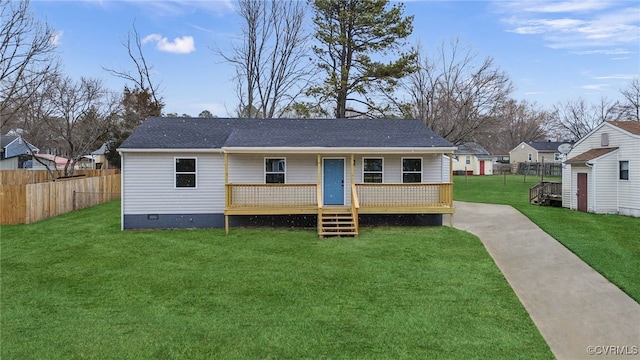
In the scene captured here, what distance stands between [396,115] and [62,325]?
71.8 ft

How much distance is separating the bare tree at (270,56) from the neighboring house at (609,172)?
60.0ft

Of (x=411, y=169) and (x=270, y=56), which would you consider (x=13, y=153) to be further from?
(x=411, y=169)

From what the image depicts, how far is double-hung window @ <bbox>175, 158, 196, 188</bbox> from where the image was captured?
13.7 meters

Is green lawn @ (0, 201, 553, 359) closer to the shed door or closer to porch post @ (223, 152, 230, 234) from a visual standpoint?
porch post @ (223, 152, 230, 234)

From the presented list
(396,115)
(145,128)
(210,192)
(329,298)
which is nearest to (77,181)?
(145,128)

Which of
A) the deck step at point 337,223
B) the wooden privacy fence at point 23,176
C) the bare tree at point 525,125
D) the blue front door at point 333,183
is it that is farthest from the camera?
the bare tree at point 525,125

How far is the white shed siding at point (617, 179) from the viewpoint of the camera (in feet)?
49.9

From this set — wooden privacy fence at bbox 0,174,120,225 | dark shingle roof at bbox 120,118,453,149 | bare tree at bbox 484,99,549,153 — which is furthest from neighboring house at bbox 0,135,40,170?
bare tree at bbox 484,99,549,153

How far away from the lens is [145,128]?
14.8 meters

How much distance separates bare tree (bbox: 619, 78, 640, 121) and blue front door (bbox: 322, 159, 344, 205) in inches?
1637

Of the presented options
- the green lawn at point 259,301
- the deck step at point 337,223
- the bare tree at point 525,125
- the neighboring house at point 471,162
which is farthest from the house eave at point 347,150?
the bare tree at point 525,125

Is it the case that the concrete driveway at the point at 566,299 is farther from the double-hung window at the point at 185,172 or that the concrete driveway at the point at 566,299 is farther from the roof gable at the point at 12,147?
the roof gable at the point at 12,147

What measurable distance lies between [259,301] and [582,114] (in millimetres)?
54020

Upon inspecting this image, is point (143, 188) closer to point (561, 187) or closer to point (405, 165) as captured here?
point (405, 165)
